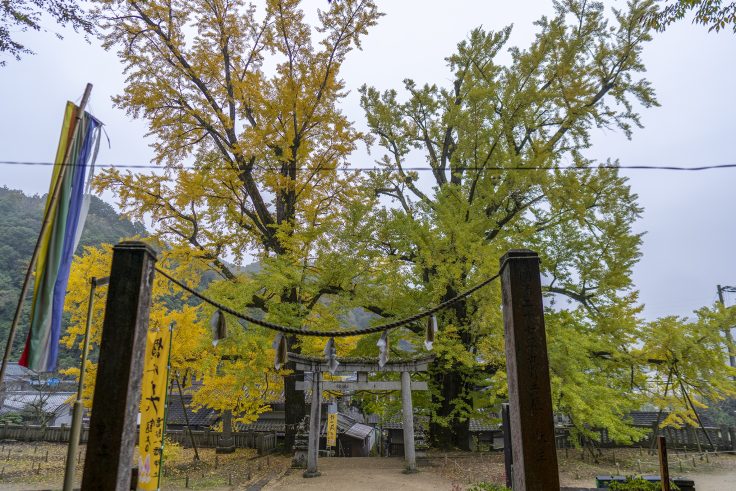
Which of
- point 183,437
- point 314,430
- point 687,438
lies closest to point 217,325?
point 314,430

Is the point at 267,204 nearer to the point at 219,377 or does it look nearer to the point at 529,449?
the point at 219,377

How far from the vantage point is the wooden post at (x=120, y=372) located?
13.6 ft

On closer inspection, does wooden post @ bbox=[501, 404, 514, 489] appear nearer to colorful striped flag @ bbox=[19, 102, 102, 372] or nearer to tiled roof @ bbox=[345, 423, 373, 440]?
colorful striped flag @ bbox=[19, 102, 102, 372]

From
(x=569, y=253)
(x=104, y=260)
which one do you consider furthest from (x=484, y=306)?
(x=104, y=260)

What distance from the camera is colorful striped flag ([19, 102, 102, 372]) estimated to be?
5809 mm

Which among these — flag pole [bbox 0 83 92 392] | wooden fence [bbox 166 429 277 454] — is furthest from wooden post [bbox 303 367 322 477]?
wooden fence [bbox 166 429 277 454]

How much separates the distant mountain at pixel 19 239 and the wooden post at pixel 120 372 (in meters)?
32.2

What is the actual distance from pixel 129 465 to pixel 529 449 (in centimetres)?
411

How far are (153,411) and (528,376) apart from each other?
26.2 feet

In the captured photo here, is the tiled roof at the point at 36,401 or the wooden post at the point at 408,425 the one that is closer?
the wooden post at the point at 408,425

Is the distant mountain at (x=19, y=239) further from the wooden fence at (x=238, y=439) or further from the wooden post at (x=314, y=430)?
the wooden post at (x=314, y=430)

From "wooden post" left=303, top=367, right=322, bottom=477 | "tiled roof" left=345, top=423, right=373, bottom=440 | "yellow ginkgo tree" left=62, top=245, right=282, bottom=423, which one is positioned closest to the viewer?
"wooden post" left=303, top=367, right=322, bottom=477

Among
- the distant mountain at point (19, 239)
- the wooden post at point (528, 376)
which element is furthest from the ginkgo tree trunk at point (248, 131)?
the distant mountain at point (19, 239)

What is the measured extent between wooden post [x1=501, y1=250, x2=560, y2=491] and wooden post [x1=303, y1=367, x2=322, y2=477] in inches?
349
